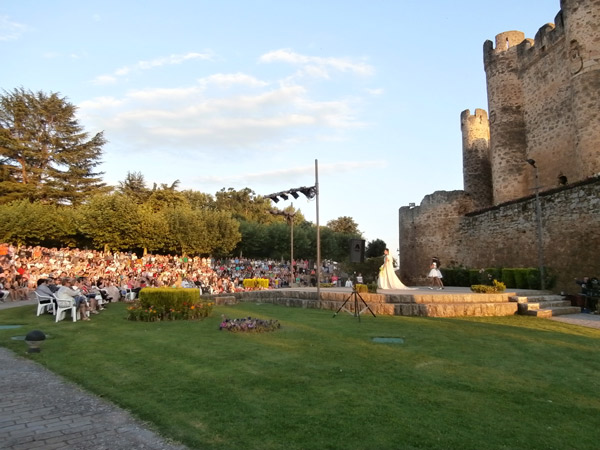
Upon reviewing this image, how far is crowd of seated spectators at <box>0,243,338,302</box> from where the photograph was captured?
58.2 feet

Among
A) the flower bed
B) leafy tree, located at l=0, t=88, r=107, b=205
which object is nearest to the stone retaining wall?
the flower bed

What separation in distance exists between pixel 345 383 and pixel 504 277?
55.9 feet

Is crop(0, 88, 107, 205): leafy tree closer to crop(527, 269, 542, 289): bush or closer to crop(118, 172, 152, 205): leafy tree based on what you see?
crop(118, 172, 152, 205): leafy tree

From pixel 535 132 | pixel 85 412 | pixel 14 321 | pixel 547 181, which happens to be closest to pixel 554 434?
pixel 85 412

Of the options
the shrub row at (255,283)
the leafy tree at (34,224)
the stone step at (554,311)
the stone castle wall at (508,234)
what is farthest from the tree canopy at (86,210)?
the stone step at (554,311)

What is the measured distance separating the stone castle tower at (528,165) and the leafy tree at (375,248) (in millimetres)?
A: 23264

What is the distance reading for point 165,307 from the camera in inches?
483

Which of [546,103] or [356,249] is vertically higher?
[546,103]

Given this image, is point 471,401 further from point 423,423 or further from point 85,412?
point 85,412

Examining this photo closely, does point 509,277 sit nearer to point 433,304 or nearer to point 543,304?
point 543,304

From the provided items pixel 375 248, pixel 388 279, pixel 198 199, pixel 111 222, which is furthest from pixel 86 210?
pixel 375 248

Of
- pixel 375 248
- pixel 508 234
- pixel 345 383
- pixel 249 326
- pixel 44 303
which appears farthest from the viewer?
pixel 375 248

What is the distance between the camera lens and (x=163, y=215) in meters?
36.1

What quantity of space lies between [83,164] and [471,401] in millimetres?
48045
